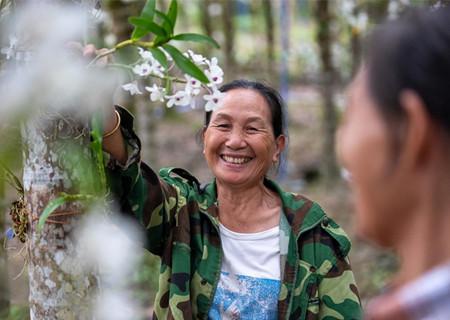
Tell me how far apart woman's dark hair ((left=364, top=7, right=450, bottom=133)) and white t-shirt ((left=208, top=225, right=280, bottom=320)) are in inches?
52.7

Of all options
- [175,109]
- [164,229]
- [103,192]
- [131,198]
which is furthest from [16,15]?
[175,109]

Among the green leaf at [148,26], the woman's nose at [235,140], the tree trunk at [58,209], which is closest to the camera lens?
the green leaf at [148,26]

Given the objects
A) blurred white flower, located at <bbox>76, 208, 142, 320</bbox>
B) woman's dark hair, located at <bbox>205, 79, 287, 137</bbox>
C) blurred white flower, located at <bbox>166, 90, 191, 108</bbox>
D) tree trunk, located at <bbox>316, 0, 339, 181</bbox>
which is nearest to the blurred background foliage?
tree trunk, located at <bbox>316, 0, 339, 181</bbox>

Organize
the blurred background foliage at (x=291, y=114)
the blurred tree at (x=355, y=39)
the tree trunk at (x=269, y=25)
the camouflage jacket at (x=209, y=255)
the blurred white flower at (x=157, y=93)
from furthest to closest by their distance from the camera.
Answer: the tree trunk at (x=269, y=25) < the blurred tree at (x=355, y=39) < the blurred background foliage at (x=291, y=114) < the camouflage jacket at (x=209, y=255) < the blurred white flower at (x=157, y=93)

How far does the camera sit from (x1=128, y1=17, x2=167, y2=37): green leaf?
1.66 meters

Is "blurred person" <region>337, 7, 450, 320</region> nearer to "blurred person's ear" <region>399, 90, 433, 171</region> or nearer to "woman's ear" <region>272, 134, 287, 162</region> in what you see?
"blurred person's ear" <region>399, 90, 433, 171</region>

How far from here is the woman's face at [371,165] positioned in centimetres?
108

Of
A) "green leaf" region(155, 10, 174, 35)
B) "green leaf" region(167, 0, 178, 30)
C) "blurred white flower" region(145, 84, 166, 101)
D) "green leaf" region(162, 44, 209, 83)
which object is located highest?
"green leaf" region(167, 0, 178, 30)

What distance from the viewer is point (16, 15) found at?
1844mm

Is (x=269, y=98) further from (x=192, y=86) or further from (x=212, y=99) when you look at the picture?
(x=192, y=86)

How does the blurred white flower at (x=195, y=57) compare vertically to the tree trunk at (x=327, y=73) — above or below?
below

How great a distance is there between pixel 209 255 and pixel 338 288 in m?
0.41

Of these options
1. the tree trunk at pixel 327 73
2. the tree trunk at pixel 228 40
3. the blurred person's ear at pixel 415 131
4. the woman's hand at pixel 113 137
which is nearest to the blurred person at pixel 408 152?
the blurred person's ear at pixel 415 131

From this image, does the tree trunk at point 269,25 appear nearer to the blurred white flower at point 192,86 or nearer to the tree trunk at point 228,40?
the tree trunk at point 228,40
